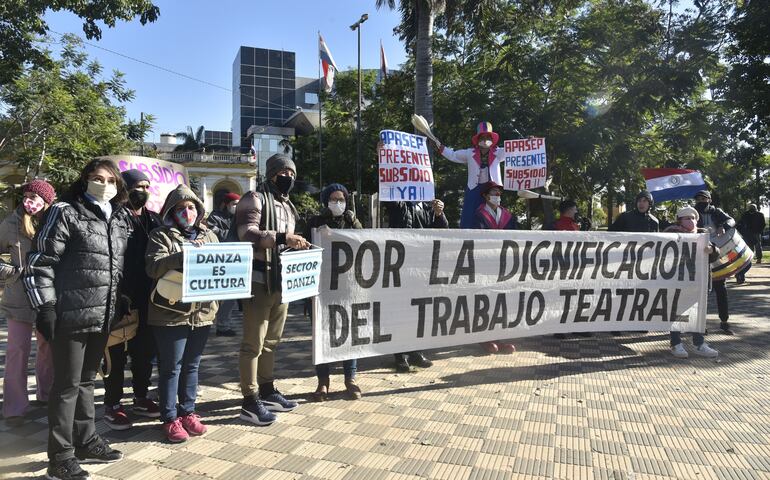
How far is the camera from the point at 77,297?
292 centimetres

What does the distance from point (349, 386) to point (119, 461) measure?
1820 mm

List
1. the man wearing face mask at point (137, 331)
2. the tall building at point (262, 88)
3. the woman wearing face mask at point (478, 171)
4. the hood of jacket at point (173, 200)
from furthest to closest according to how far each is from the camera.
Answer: the tall building at point (262, 88) → the woman wearing face mask at point (478, 171) → the man wearing face mask at point (137, 331) → the hood of jacket at point (173, 200)

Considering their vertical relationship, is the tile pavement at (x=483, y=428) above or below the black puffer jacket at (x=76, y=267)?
below

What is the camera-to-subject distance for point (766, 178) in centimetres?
3562

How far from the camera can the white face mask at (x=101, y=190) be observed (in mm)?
3092

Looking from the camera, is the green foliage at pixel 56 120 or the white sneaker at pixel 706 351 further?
the green foliage at pixel 56 120

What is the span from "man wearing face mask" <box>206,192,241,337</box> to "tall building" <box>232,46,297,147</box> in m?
73.1

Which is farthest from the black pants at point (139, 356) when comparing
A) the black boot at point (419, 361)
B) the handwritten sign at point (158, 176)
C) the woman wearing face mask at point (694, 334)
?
the woman wearing face mask at point (694, 334)

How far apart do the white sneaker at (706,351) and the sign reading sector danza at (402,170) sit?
11.8ft

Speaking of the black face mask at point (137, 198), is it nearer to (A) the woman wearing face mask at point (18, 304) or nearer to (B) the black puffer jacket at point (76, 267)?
(A) the woman wearing face mask at point (18, 304)

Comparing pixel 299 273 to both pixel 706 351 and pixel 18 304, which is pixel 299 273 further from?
pixel 706 351

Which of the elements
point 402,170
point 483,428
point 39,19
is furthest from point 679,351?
point 39,19

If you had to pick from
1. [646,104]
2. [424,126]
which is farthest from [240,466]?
[646,104]

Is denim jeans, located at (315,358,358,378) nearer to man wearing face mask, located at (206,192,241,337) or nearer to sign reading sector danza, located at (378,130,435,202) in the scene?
sign reading sector danza, located at (378,130,435,202)
